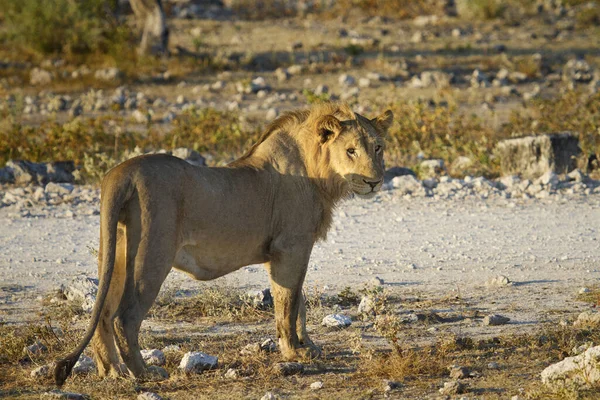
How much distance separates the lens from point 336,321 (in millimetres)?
7449

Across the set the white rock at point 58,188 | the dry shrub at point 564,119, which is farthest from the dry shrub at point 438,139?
the white rock at point 58,188

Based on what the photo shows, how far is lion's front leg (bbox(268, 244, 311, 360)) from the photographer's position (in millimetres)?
6461

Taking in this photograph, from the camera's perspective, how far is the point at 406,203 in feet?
37.4

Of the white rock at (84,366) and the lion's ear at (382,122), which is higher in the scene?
the lion's ear at (382,122)

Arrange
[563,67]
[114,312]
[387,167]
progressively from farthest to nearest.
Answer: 1. [563,67]
2. [387,167]
3. [114,312]

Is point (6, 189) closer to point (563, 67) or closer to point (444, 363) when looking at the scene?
point (444, 363)

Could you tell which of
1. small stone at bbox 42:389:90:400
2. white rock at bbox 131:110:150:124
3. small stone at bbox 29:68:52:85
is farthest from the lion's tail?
small stone at bbox 29:68:52:85

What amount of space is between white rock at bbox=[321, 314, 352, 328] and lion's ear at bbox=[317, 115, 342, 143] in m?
1.59

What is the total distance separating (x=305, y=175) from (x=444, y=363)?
1586 mm

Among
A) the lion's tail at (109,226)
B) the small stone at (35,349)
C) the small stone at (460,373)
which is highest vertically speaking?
the lion's tail at (109,226)

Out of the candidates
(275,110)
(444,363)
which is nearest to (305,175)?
(444,363)

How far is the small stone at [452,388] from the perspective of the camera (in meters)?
5.88

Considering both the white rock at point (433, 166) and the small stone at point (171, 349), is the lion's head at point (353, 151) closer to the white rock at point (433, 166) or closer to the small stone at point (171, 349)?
the small stone at point (171, 349)

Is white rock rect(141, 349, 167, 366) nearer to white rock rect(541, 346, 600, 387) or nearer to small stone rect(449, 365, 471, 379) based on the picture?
small stone rect(449, 365, 471, 379)
